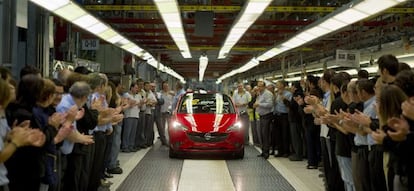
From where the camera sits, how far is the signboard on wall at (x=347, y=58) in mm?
10252

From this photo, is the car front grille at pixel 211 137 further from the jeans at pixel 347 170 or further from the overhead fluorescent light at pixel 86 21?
the jeans at pixel 347 170

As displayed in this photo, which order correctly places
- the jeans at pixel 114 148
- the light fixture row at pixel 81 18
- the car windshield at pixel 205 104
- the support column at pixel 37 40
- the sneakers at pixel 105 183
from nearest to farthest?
the light fixture row at pixel 81 18 → the sneakers at pixel 105 183 → the support column at pixel 37 40 → the jeans at pixel 114 148 → the car windshield at pixel 205 104

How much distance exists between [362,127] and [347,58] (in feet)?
18.1

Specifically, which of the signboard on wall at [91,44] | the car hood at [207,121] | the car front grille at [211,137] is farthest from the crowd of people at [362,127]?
the signboard on wall at [91,44]

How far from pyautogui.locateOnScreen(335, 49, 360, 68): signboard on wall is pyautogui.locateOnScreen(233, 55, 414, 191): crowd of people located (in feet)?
2.99

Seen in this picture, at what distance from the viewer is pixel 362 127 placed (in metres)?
5.07

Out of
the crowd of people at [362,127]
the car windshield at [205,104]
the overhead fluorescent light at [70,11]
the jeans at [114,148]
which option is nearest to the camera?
the crowd of people at [362,127]

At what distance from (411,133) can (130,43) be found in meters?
9.57

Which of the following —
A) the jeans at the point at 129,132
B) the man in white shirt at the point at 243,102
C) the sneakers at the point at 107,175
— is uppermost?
the man in white shirt at the point at 243,102

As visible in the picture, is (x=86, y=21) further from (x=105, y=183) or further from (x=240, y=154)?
(x=240, y=154)

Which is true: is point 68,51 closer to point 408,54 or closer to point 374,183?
point 408,54

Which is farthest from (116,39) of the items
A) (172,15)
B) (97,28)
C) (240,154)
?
(240,154)

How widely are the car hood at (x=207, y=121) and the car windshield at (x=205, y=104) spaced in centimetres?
36

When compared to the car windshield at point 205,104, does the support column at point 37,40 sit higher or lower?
higher
